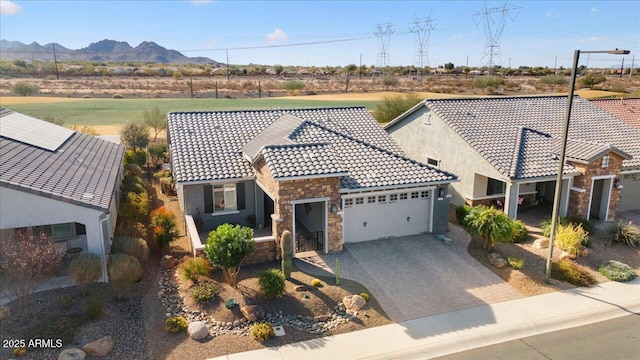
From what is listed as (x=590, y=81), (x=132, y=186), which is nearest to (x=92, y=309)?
(x=132, y=186)

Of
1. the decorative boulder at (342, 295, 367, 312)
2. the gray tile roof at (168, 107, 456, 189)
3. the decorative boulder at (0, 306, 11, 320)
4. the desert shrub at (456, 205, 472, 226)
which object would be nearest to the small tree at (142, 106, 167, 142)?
the gray tile roof at (168, 107, 456, 189)

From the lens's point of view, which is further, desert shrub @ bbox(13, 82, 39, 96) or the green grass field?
desert shrub @ bbox(13, 82, 39, 96)

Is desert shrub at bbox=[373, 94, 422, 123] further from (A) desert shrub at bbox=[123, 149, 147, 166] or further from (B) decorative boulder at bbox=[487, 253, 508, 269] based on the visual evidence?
(B) decorative boulder at bbox=[487, 253, 508, 269]

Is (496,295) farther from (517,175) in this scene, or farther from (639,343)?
(517,175)

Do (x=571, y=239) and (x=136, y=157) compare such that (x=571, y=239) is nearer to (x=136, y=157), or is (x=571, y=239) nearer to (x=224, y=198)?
(x=224, y=198)

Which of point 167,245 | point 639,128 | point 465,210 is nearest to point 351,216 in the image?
point 465,210

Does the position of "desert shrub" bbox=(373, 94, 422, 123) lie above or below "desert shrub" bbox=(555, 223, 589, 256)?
above
